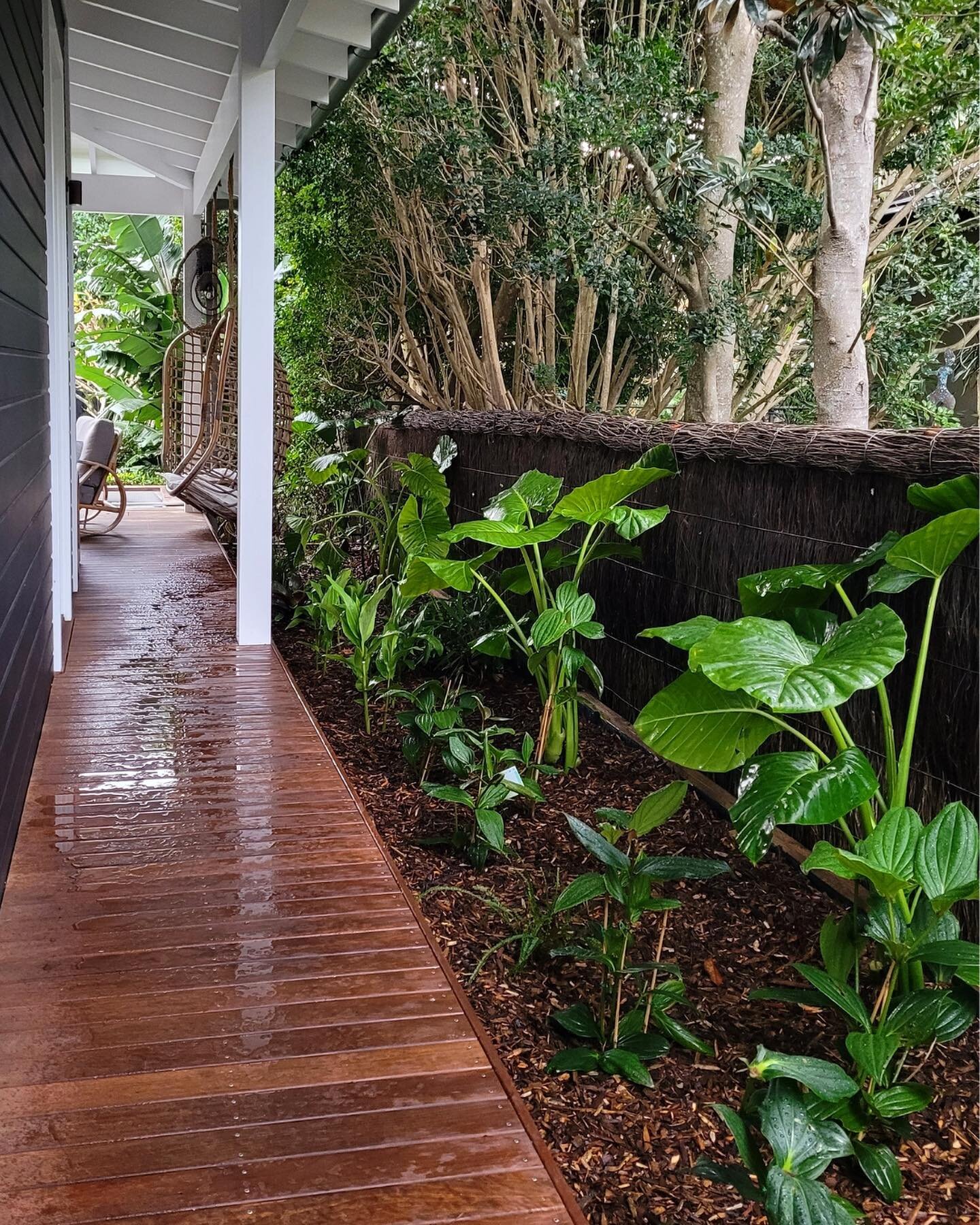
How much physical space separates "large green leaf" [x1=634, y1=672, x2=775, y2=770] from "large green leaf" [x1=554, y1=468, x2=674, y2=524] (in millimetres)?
1175

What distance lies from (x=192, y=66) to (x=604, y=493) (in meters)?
4.62

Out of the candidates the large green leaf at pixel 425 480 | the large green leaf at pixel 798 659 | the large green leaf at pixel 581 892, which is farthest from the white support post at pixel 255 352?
the large green leaf at pixel 798 659

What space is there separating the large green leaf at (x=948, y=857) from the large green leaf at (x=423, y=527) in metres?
2.90

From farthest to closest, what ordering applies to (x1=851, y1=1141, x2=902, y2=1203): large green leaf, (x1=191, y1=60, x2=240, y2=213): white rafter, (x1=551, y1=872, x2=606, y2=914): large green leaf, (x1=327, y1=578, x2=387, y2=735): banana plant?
1. (x1=191, y1=60, x2=240, y2=213): white rafter
2. (x1=327, y1=578, x2=387, y2=735): banana plant
3. (x1=551, y1=872, x2=606, y2=914): large green leaf
4. (x1=851, y1=1141, x2=902, y2=1203): large green leaf

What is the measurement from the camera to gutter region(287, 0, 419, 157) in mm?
5164

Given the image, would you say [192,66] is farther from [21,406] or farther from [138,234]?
[138,234]

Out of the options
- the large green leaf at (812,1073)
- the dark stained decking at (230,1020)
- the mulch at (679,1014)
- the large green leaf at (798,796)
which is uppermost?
the large green leaf at (798,796)

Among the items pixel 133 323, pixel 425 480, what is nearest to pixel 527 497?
pixel 425 480

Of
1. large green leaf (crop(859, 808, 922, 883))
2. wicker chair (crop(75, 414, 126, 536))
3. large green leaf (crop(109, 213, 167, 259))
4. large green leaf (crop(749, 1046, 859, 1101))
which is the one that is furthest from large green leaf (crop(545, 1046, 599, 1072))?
large green leaf (crop(109, 213, 167, 259))

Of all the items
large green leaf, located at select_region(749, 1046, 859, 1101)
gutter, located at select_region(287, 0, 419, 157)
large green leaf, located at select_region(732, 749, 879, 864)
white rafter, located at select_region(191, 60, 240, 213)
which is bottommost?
large green leaf, located at select_region(749, 1046, 859, 1101)

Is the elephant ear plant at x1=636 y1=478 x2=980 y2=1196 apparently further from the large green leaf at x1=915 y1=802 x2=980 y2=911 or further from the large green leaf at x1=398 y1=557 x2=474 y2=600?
the large green leaf at x1=398 y1=557 x2=474 y2=600

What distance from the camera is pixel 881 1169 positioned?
1956mm

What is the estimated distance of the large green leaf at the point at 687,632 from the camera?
258 cm

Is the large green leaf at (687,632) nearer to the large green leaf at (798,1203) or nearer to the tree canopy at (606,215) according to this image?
the large green leaf at (798,1203)
